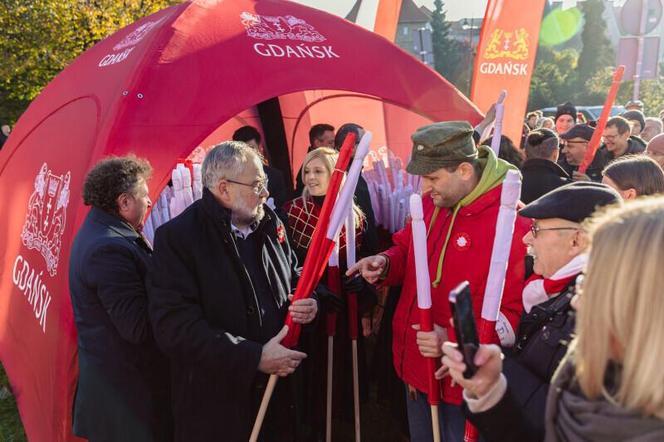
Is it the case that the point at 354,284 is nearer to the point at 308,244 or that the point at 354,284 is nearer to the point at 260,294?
the point at 308,244

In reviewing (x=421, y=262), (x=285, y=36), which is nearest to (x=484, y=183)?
(x=421, y=262)

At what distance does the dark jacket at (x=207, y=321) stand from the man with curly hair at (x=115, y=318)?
8.9 inches

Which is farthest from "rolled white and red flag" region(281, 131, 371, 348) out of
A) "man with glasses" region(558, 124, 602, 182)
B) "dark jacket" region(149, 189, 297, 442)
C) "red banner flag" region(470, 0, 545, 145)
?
"red banner flag" region(470, 0, 545, 145)

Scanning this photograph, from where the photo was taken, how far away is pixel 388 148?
243 inches

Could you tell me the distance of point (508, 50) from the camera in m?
7.45

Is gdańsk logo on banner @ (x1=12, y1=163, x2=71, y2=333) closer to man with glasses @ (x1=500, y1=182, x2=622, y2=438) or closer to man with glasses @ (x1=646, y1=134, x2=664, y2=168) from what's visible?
man with glasses @ (x1=500, y1=182, x2=622, y2=438)

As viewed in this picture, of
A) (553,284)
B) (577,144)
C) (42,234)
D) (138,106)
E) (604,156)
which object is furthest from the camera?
(604,156)

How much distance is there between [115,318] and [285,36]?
8.48 ft

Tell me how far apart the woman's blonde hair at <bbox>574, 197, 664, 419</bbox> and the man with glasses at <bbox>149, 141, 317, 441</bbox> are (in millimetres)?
1445

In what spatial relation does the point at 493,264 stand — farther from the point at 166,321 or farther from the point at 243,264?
the point at 166,321

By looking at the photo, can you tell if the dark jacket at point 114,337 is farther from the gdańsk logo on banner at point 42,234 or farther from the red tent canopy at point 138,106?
the gdańsk logo on banner at point 42,234

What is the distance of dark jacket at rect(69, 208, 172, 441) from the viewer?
8.34 ft

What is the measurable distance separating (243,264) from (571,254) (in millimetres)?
1329

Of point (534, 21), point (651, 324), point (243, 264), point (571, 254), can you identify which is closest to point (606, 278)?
point (651, 324)
